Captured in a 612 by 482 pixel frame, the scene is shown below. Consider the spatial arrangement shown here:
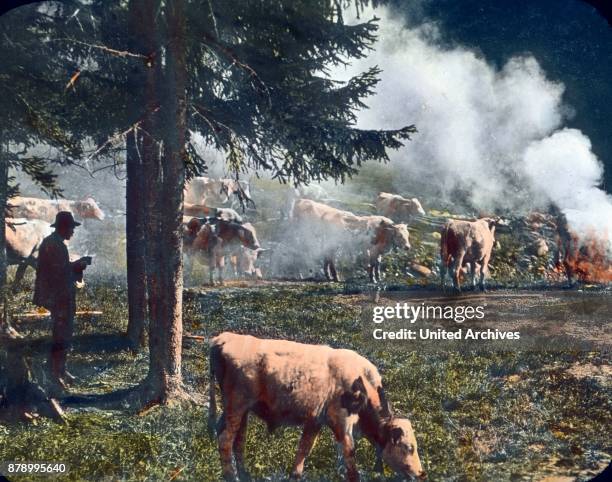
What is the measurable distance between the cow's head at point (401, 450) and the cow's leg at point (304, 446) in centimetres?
64

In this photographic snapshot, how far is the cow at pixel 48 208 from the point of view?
676cm

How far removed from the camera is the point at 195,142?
673 centimetres

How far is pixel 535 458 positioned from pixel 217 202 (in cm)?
381

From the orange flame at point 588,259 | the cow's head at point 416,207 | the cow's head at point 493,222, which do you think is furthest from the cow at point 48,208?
the orange flame at point 588,259

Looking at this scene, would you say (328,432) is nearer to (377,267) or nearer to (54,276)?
(377,267)

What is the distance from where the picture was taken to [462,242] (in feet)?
22.2

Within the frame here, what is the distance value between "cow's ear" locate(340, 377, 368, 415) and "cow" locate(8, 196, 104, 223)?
9.35 feet

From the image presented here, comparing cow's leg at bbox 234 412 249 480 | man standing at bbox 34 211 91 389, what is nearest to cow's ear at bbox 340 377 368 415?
cow's leg at bbox 234 412 249 480

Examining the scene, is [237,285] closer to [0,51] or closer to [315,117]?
[315,117]

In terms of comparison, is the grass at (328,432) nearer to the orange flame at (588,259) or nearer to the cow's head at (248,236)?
the cow's head at (248,236)

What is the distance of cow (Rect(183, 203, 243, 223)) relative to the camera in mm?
6762

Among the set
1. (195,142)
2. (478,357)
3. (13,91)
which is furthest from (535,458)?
(13,91)

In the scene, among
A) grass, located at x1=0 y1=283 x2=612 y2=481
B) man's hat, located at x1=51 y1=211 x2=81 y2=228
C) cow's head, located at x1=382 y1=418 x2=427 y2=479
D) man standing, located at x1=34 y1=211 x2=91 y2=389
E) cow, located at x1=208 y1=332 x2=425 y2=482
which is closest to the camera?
cow, located at x1=208 y1=332 x2=425 y2=482

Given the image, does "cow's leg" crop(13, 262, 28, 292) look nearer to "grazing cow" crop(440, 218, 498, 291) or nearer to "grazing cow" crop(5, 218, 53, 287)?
"grazing cow" crop(5, 218, 53, 287)
